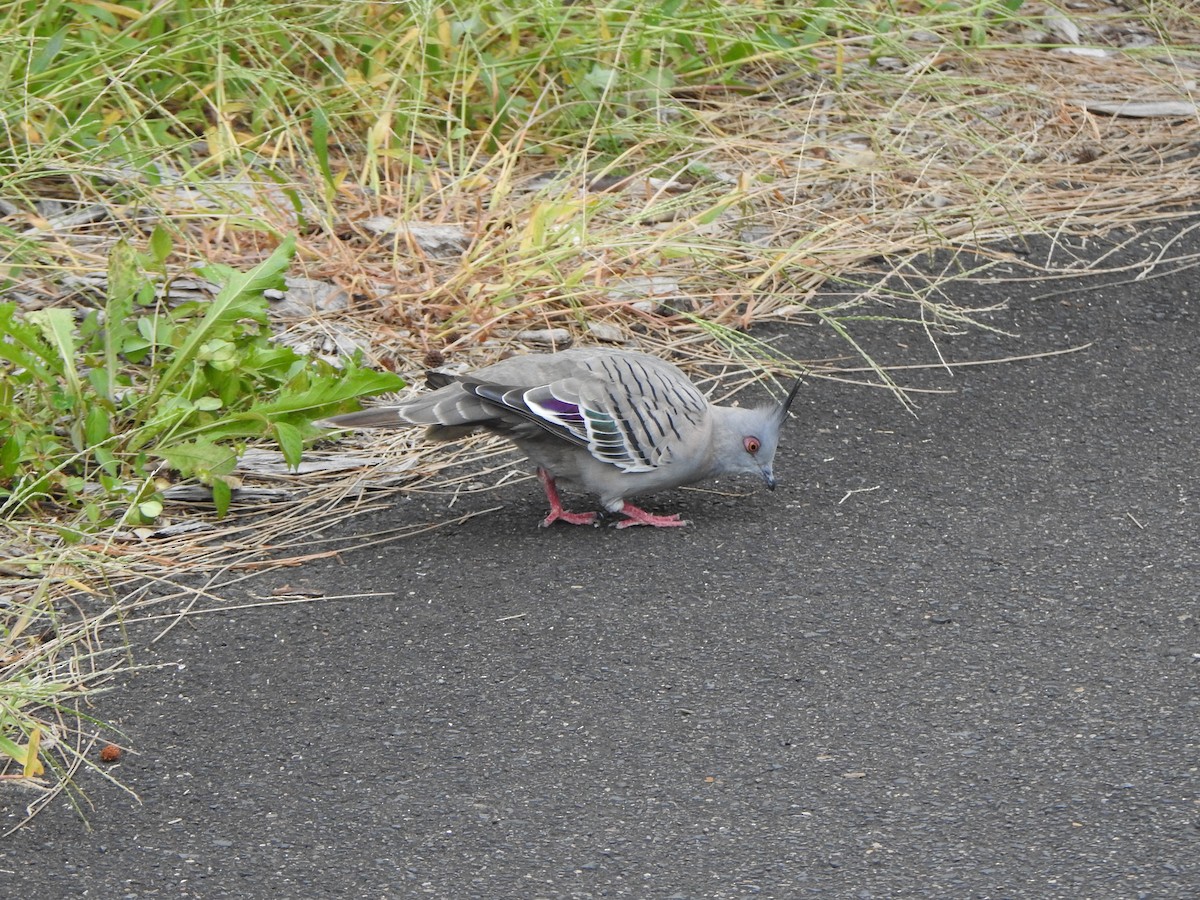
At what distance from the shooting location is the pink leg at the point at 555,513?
→ 4.01 metres

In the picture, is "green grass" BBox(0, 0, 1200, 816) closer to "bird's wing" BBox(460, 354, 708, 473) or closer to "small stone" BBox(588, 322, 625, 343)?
"small stone" BBox(588, 322, 625, 343)

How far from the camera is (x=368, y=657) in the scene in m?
3.39

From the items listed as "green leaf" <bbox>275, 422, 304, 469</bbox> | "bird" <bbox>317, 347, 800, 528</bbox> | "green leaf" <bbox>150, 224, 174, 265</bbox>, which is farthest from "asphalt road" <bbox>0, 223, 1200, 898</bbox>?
"green leaf" <bbox>150, 224, 174, 265</bbox>

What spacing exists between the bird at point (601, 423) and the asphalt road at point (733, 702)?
0.47 feet

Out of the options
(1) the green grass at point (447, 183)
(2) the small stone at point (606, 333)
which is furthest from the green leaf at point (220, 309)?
(2) the small stone at point (606, 333)

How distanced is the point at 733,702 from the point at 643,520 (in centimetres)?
89

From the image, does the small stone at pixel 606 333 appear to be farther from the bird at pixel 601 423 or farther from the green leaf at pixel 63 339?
the green leaf at pixel 63 339

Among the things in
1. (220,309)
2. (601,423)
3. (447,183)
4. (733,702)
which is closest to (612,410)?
(601,423)

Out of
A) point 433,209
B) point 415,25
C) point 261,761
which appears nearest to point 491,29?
point 415,25

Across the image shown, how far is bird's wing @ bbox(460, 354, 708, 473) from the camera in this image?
151 inches

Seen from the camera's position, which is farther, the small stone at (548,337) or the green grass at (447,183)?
the small stone at (548,337)

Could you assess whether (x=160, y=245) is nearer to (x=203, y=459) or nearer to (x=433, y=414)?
(x=203, y=459)

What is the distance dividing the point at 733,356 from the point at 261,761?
2226mm

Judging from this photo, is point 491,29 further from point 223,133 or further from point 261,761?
point 261,761
